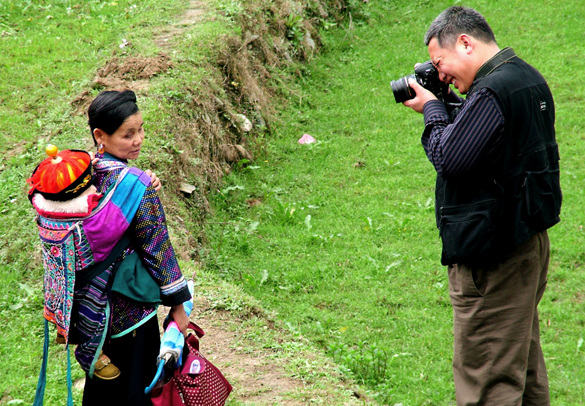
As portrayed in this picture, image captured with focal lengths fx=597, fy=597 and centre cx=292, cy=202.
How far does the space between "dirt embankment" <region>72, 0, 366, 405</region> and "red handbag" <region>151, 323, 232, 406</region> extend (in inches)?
38.8

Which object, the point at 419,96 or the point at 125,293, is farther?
the point at 419,96

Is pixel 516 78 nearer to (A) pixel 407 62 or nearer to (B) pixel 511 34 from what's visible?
(A) pixel 407 62

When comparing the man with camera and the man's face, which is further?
the man's face

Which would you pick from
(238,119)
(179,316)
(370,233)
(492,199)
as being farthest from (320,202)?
(179,316)

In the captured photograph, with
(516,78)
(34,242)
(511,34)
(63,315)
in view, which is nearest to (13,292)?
(34,242)

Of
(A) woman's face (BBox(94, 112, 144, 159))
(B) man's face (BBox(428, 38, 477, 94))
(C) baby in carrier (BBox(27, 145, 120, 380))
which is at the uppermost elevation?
(B) man's face (BBox(428, 38, 477, 94))

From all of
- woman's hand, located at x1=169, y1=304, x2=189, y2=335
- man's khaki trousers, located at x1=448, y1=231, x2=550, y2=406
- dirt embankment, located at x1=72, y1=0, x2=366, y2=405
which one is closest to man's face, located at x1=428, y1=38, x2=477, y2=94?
man's khaki trousers, located at x1=448, y1=231, x2=550, y2=406

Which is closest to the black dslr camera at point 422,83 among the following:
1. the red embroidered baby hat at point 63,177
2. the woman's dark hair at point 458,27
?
the woman's dark hair at point 458,27

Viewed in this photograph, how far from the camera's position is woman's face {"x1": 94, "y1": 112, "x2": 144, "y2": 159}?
2.78 meters

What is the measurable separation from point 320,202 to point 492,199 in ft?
16.3

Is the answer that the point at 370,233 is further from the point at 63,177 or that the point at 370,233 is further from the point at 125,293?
the point at 63,177

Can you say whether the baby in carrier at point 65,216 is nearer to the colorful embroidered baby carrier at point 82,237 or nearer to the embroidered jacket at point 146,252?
the colorful embroidered baby carrier at point 82,237

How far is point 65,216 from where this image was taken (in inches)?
99.3

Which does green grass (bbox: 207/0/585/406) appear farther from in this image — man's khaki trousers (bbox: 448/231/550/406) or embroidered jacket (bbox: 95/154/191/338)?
embroidered jacket (bbox: 95/154/191/338)
